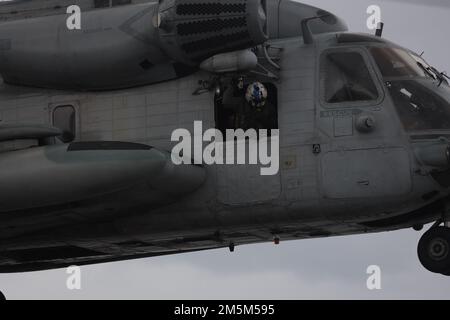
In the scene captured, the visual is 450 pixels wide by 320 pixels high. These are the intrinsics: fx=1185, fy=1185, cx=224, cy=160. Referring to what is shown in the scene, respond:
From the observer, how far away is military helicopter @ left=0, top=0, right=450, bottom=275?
1384 cm

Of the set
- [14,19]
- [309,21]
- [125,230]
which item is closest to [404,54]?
[309,21]

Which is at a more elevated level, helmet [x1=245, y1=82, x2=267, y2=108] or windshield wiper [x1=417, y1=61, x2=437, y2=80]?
windshield wiper [x1=417, y1=61, x2=437, y2=80]

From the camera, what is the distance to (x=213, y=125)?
14531 millimetres

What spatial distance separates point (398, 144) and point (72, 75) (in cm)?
423

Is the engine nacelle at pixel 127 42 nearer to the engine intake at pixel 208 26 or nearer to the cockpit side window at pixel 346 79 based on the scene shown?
the engine intake at pixel 208 26

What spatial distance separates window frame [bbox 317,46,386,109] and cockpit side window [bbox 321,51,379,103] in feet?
0.06

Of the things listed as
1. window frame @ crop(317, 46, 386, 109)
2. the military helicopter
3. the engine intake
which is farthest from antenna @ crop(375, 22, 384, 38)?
the engine intake

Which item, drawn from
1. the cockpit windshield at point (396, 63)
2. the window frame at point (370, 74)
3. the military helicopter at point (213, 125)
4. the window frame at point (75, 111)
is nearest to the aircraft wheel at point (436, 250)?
the military helicopter at point (213, 125)

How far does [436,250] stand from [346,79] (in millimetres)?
2316

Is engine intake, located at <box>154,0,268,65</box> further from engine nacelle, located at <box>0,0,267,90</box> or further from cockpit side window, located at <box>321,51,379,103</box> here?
cockpit side window, located at <box>321,51,379,103</box>

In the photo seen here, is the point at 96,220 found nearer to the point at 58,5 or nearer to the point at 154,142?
the point at 154,142

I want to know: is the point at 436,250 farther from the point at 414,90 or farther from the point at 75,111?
the point at 75,111

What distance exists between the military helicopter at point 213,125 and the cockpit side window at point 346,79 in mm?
15

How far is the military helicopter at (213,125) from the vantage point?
13844 mm
